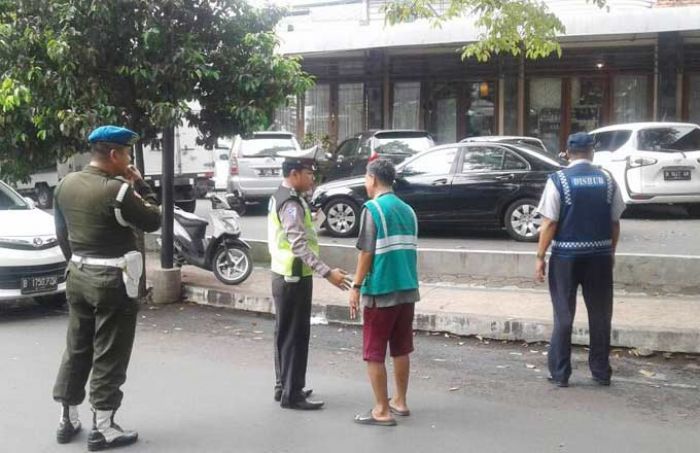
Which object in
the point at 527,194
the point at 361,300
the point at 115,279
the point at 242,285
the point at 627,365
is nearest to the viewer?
the point at 115,279

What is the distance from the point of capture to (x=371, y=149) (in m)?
16.4

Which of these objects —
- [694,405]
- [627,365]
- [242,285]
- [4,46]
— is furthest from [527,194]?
[4,46]

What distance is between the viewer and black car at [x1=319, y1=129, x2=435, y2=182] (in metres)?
16.2

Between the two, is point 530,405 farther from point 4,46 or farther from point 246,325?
point 4,46

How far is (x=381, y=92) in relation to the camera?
22250mm

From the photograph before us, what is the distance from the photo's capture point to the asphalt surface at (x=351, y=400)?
4996 millimetres

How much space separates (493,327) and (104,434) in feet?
13.2

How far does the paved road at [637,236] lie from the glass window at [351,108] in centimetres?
829

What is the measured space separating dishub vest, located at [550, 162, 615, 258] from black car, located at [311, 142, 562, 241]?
5793 millimetres

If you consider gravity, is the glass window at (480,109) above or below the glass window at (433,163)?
above

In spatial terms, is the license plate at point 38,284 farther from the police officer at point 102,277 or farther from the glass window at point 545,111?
the glass window at point 545,111

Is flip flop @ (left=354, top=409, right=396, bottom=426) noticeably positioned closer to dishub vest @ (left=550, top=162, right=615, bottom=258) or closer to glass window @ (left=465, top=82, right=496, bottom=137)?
dishub vest @ (left=550, top=162, right=615, bottom=258)

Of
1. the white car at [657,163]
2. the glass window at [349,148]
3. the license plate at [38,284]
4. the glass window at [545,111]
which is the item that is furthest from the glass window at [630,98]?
the license plate at [38,284]

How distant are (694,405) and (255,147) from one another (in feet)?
39.8
